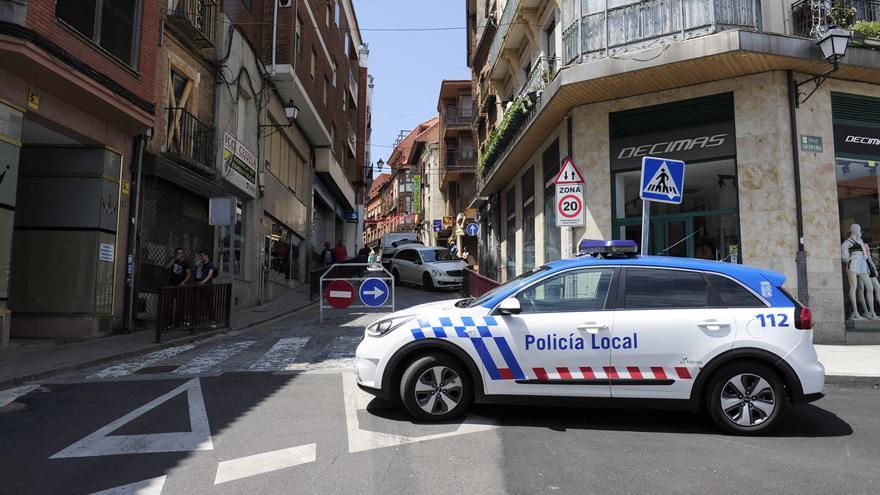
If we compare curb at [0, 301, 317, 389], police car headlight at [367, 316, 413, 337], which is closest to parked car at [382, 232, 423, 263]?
curb at [0, 301, 317, 389]

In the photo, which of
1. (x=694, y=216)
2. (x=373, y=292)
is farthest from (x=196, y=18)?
(x=694, y=216)

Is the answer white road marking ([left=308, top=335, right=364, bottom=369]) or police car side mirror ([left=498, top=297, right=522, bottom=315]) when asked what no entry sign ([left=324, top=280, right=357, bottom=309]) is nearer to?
white road marking ([left=308, top=335, right=364, bottom=369])

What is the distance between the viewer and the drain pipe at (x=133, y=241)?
1130 cm

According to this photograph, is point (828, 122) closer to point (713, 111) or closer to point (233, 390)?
point (713, 111)

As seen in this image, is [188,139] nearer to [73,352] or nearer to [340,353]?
[73,352]

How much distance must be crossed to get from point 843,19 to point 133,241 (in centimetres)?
1509

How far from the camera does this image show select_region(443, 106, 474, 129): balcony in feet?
140

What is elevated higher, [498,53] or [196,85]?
[498,53]

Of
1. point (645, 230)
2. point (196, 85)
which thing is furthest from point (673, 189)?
point (196, 85)

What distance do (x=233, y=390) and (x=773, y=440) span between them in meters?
5.46

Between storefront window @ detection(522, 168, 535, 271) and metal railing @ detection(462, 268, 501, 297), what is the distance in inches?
79.2

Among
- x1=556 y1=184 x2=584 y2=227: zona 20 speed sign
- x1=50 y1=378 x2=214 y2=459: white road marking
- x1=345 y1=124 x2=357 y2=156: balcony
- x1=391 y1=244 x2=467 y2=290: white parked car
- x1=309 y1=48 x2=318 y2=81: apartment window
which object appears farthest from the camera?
x1=345 y1=124 x2=357 y2=156: balcony

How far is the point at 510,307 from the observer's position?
4914 mm

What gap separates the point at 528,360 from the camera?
4.91 m
